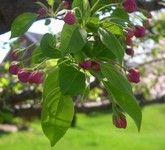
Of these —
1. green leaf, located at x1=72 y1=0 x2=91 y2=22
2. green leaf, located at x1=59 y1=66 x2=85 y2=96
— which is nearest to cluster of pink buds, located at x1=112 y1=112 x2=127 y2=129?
green leaf, located at x1=59 y1=66 x2=85 y2=96

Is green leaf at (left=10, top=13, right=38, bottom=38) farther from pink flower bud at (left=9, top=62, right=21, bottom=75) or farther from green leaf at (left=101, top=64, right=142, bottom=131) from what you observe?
green leaf at (left=101, top=64, right=142, bottom=131)

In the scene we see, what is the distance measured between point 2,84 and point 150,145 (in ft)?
21.5

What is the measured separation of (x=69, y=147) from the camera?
8.09 m

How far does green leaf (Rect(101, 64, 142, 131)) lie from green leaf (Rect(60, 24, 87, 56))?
64 mm

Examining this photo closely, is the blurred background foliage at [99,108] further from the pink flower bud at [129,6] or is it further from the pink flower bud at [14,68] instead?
the pink flower bud at [129,6]

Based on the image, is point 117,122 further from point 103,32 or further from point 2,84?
point 2,84

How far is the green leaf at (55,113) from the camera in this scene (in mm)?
865

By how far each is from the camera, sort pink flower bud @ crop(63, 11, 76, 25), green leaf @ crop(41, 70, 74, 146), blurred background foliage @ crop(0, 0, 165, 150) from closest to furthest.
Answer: pink flower bud @ crop(63, 11, 76, 25) → green leaf @ crop(41, 70, 74, 146) → blurred background foliage @ crop(0, 0, 165, 150)

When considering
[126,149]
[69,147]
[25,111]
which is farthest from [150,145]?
[25,111]

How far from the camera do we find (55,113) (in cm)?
88

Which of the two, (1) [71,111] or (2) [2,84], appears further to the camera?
(2) [2,84]

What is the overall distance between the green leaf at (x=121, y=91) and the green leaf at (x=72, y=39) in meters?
0.06

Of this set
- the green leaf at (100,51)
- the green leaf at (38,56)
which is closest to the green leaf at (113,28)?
the green leaf at (100,51)

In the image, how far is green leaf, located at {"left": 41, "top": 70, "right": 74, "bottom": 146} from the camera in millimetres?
865
